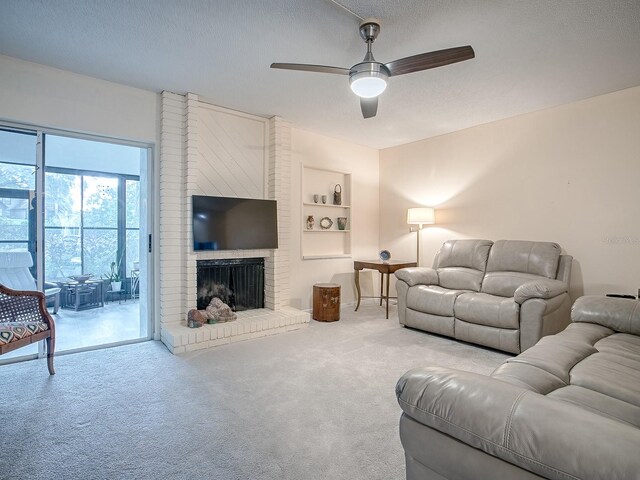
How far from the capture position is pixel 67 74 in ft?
10.5

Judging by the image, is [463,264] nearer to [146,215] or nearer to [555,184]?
[555,184]

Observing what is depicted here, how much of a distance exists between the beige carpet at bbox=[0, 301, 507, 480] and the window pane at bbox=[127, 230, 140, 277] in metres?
0.91

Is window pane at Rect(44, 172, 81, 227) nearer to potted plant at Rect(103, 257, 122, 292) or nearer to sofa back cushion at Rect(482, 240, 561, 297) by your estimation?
potted plant at Rect(103, 257, 122, 292)

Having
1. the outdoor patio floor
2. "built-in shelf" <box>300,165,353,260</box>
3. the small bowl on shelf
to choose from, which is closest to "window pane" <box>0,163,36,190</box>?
the small bowl on shelf

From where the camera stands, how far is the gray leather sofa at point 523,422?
2.51 ft

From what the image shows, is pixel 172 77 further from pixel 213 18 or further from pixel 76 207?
pixel 76 207

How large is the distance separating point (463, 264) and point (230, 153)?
320cm

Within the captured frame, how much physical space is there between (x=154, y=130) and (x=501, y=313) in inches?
158

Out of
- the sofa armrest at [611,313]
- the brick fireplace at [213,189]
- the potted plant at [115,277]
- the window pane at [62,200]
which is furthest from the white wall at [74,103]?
the sofa armrest at [611,313]

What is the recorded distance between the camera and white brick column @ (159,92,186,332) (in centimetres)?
367

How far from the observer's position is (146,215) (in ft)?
12.3

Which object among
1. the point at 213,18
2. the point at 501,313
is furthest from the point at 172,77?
the point at 501,313

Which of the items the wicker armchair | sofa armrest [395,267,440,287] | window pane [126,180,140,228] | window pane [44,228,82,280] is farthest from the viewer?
sofa armrest [395,267,440,287]

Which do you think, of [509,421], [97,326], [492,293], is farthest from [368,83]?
[97,326]
